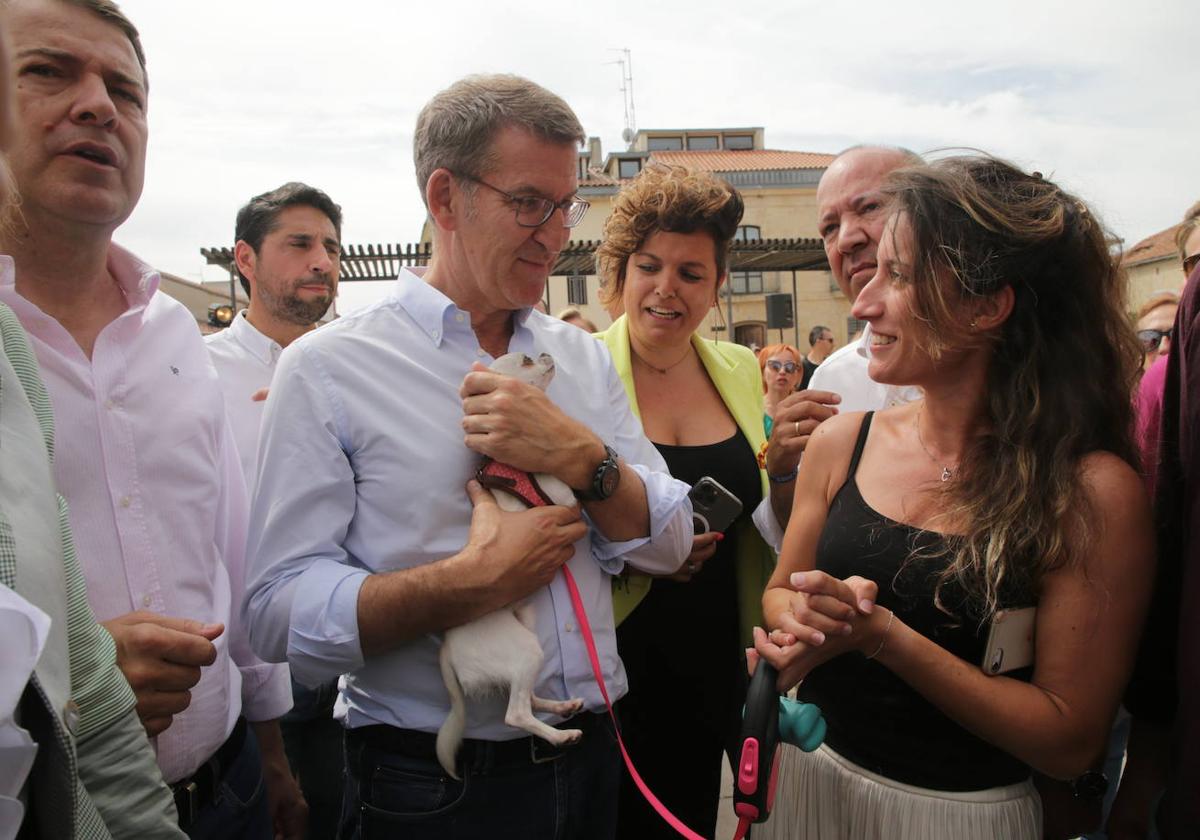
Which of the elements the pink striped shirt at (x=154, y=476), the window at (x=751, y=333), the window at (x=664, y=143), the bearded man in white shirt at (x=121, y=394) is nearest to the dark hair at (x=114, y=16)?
the bearded man in white shirt at (x=121, y=394)

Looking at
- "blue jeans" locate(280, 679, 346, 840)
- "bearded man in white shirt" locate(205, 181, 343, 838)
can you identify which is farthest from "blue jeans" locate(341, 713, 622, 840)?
"bearded man in white shirt" locate(205, 181, 343, 838)

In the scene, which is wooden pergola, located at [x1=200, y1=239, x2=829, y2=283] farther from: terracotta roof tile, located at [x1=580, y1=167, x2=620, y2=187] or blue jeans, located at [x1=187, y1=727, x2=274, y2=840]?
blue jeans, located at [x1=187, y1=727, x2=274, y2=840]

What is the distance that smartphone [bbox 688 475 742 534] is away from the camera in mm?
2355

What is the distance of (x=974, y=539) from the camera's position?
1.66 metres

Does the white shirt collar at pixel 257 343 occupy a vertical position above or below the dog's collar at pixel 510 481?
above

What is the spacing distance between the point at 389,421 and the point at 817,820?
1433 mm

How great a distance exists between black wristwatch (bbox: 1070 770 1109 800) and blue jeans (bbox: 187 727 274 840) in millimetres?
2000

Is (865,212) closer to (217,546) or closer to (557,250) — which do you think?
(557,250)

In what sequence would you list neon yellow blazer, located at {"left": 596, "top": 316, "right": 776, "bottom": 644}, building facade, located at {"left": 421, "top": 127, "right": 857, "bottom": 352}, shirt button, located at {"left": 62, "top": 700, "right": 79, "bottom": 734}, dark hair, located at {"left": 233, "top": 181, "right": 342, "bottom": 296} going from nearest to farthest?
shirt button, located at {"left": 62, "top": 700, "right": 79, "bottom": 734} < neon yellow blazer, located at {"left": 596, "top": 316, "right": 776, "bottom": 644} < dark hair, located at {"left": 233, "top": 181, "right": 342, "bottom": 296} < building facade, located at {"left": 421, "top": 127, "right": 857, "bottom": 352}

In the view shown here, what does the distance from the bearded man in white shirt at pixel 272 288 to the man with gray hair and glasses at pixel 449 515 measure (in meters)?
1.59

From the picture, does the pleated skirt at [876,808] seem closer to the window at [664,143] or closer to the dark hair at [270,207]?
the dark hair at [270,207]

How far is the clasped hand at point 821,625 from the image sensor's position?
1542 millimetres

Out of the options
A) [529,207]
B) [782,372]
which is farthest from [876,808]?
[782,372]

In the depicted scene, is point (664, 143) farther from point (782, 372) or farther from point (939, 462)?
point (939, 462)
